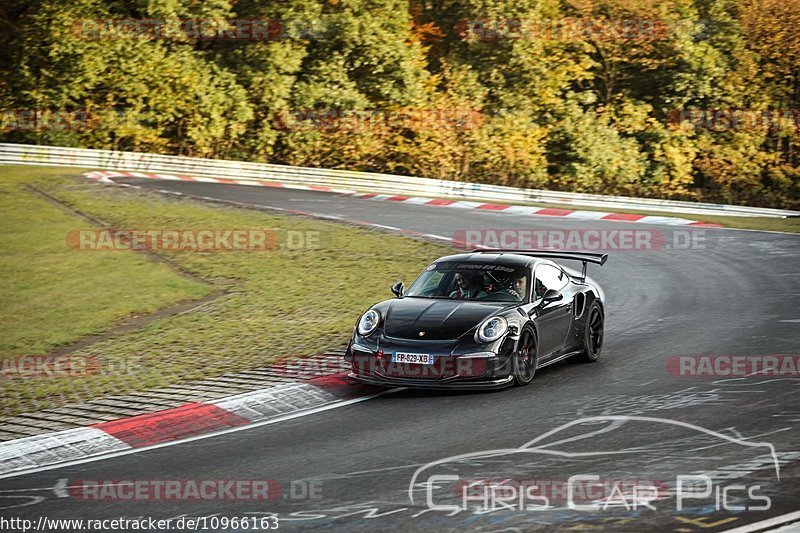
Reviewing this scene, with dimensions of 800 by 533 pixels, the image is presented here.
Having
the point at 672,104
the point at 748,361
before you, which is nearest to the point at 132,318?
the point at 748,361

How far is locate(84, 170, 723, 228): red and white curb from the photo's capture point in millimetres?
27172

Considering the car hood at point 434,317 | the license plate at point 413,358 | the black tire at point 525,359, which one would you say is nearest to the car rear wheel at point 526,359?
the black tire at point 525,359

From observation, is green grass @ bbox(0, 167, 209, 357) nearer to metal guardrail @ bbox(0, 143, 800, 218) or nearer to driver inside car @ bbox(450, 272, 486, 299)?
driver inside car @ bbox(450, 272, 486, 299)

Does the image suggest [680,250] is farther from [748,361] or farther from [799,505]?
[799,505]

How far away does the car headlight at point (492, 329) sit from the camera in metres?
10.3

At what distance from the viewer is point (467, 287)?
11430 millimetres

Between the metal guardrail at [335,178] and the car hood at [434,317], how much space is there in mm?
23461

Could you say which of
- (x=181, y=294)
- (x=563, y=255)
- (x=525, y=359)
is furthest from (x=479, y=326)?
(x=181, y=294)

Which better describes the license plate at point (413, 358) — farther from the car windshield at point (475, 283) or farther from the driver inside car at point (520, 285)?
the driver inside car at point (520, 285)

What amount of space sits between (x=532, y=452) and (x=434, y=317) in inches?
113

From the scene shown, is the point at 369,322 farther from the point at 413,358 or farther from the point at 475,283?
the point at 475,283

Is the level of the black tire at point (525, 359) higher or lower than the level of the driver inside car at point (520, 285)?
lower

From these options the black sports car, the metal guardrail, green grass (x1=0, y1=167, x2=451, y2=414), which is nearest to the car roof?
the black sports car

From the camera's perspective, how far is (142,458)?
8227mm
